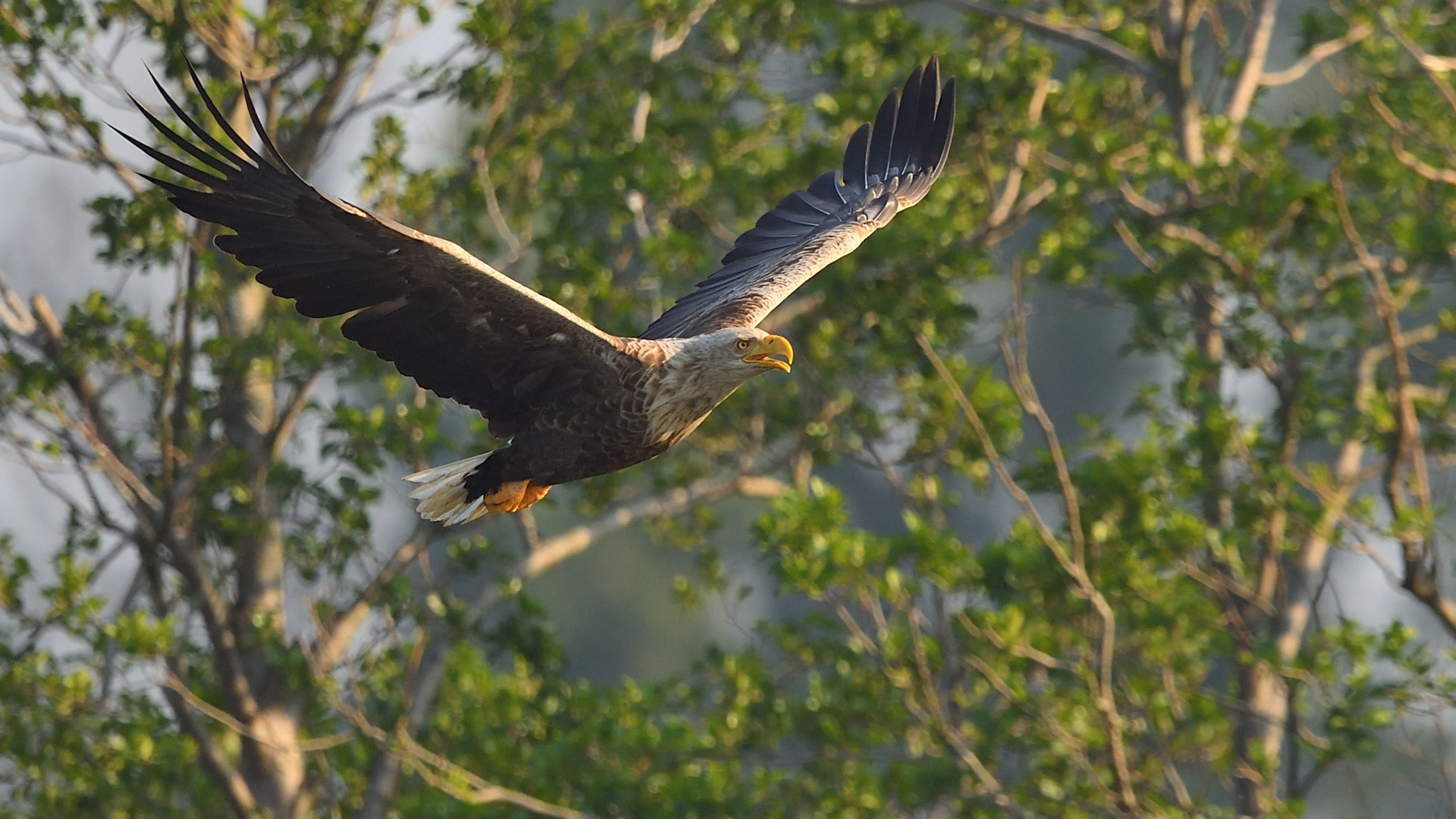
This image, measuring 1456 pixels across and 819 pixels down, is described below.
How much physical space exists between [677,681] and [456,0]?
3464 mm

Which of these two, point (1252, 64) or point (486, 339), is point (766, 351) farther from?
point (1252, 64)

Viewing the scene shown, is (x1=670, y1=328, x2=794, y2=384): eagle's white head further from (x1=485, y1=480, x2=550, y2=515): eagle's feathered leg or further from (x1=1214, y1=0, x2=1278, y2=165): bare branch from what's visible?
(x1=1214, y1=0, x2=1278, y2=165): bare branch

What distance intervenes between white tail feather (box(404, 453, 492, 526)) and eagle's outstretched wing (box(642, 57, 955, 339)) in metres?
0.96

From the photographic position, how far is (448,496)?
589cm

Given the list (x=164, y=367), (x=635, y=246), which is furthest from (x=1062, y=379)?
(x=164, y=367)

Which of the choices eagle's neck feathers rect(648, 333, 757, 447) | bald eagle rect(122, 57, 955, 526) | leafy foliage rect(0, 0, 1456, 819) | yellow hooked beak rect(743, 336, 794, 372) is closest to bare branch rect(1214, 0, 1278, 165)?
leafy foliage rect(0, 0, 1456, 819)

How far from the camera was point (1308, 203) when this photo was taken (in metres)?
8.25

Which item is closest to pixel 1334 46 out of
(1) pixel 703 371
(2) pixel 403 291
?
(1) pixel 703 371

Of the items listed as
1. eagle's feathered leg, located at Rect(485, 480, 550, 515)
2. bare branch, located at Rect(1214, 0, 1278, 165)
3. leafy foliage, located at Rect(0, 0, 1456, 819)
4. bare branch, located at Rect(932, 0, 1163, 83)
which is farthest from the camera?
bare branch, located at Rect(1214, 0, 1278, 165)

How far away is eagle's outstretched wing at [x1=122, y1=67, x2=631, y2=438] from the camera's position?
199 inches

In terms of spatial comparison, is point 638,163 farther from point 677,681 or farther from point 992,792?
point 992,792

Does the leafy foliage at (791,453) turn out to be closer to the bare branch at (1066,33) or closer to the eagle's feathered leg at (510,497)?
the bare branch at (1066,33)

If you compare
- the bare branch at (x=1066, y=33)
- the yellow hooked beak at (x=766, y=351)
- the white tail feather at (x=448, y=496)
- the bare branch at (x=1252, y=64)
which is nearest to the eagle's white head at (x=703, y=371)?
the yellow hooked beak at (x=766, y=351)

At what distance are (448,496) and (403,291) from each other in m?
0.89
